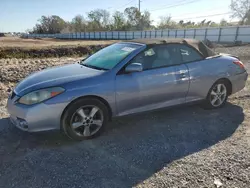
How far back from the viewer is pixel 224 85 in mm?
4758

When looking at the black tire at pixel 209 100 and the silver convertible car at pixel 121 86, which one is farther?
the black tire at pixel 209 100

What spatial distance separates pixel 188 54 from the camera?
438 centimetres

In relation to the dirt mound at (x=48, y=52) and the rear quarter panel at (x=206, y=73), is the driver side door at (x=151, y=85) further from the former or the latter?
the dirt mound at (x=48, y=52)

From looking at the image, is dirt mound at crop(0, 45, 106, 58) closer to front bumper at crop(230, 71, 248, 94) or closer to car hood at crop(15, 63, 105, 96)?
car hood at crop(15, 63, 105, 96)

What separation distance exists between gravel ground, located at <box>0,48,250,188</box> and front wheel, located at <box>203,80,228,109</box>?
1.34ft

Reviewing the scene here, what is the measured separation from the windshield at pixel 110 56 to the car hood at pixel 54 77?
0.22m

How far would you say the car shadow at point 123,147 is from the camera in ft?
9.04

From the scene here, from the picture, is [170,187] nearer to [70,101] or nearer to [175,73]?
[70,101]

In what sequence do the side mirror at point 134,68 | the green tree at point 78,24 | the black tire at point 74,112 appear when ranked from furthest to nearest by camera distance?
the green tree at point 78,24, the side mirror at point 134,68, the black tire at point 74,112

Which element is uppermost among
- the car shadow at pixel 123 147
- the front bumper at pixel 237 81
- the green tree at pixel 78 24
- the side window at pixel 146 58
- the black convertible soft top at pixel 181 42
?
the green tree at pixel 78 24

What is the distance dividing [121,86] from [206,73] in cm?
184

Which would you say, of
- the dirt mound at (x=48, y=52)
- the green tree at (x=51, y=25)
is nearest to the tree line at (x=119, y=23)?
the green tree at (x=51, y=25)

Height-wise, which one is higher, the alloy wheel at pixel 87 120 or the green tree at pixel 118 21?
the green tree at pixel 118 21

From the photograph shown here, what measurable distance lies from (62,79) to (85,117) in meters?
0.68
